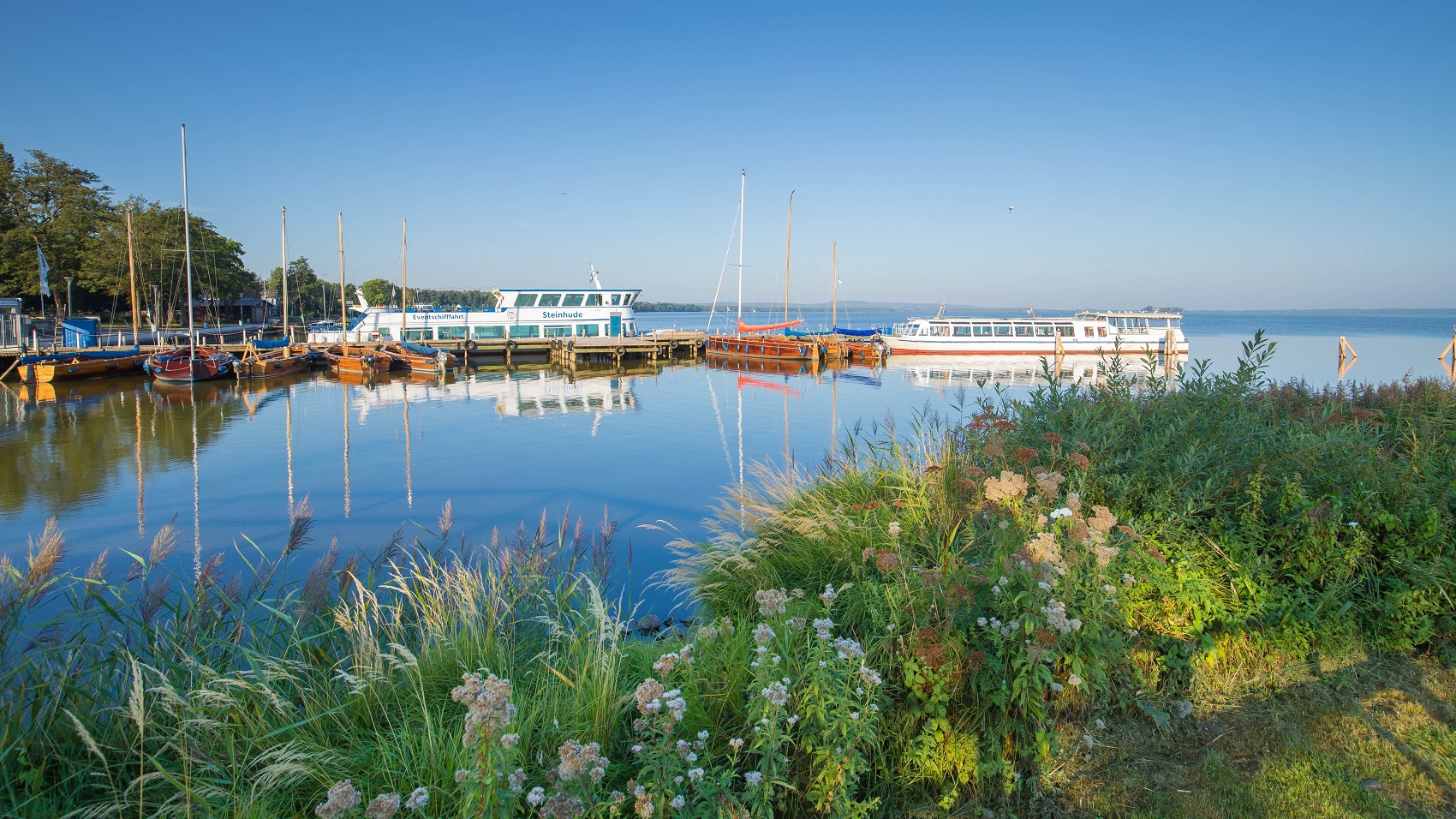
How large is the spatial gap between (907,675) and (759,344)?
1740 inches

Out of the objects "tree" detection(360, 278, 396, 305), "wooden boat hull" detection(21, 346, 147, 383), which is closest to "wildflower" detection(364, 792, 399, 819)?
"wooden boat hull" detection(21, 346, 147, 383)

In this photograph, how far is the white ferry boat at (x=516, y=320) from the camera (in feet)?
150

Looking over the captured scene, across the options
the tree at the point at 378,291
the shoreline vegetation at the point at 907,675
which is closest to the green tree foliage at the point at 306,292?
the tree at the point at 378,291

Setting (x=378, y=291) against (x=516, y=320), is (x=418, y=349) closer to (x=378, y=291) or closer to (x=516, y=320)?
(x=516, y=320)

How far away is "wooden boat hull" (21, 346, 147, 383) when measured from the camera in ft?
96.0

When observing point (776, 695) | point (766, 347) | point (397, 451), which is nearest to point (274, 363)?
point (397, 451)

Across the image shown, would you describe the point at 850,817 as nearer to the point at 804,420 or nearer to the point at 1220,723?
the point at 1220,723

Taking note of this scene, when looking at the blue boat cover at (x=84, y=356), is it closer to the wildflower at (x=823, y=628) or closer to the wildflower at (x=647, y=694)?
the wildflower at (x=647, y=694)

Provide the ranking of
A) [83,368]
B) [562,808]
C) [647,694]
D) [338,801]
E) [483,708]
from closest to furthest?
1. [338,801]
2. [483,708]
3. [562,808]
4. [647,694]
5. [83,368]

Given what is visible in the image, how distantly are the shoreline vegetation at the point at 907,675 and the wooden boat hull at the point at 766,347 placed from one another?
39.8 m

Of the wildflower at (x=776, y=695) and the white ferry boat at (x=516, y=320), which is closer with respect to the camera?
the wildflower at (x=776, y=695)

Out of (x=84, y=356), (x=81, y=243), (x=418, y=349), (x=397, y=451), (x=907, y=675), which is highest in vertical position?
(x=81, y=243)

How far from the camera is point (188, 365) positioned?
30.5m

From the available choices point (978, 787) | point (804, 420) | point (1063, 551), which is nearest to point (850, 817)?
point (978, 787)
